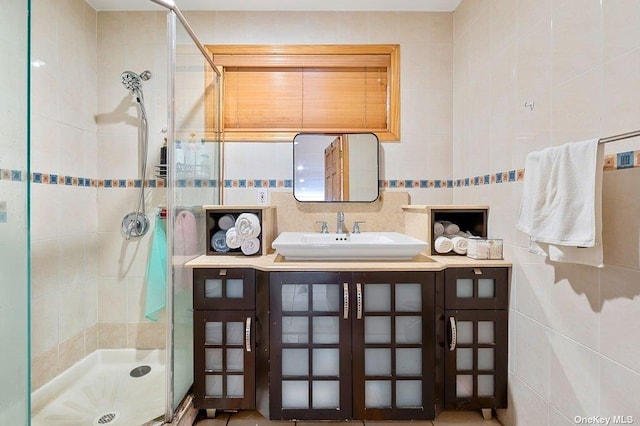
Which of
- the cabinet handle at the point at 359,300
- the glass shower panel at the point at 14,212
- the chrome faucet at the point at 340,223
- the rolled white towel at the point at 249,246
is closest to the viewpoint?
the glass shower panel at the point at 14,212

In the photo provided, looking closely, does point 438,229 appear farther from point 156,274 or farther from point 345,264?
point 156,274

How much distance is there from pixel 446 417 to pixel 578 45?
70.9 inches

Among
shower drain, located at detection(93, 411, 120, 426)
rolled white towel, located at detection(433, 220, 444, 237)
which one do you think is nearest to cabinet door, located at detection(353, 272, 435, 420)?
rolled white towel, located at detection(433, 220, 444, 237)

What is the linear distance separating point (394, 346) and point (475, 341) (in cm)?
42

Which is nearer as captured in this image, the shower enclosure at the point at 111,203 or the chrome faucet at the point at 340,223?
the shower enclosure at the point at 111,203

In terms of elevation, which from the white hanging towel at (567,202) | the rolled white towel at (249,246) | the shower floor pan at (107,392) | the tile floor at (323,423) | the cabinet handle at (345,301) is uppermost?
the white hanging towel at (567,202)

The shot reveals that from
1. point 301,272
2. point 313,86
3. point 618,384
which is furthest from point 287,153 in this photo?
point 618,384

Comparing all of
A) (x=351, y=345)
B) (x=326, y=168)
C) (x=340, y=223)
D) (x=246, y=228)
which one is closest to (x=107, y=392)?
(x=246, y=228)

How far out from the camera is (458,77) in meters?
2.00

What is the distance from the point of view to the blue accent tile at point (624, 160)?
0.93 metres

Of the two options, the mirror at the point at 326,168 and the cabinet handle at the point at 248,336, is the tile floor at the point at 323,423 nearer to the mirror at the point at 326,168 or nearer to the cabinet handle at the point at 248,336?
the cabinet handle at the point at 248,336

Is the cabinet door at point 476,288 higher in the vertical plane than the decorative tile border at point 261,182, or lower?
lower

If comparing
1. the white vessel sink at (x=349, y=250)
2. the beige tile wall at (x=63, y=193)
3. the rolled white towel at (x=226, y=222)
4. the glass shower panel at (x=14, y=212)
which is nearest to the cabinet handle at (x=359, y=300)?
the white vessel sink at (x=349, y=250)

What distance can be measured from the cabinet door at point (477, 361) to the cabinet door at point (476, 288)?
0.04m
